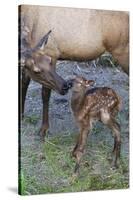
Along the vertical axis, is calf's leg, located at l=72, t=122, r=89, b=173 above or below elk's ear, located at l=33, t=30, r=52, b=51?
below

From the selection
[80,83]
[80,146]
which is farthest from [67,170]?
[80,83]

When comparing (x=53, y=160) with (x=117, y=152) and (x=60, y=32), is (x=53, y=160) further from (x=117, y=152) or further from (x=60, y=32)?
(x=60, y=32)

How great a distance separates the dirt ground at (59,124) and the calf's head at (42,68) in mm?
31

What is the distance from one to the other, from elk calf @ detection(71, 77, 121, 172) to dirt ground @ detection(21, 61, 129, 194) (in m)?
0.03

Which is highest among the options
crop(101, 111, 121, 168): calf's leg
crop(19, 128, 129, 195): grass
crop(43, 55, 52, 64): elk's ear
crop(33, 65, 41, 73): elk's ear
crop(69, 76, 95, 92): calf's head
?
crop(43, 55, 52, 64): elk's ear

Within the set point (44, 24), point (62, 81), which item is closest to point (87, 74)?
point (62, 81)

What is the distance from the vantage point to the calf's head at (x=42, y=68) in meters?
2.21

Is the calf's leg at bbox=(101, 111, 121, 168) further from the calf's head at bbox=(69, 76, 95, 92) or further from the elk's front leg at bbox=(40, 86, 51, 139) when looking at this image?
the elk's front leg at bbox=(40, 86, 51, 139)

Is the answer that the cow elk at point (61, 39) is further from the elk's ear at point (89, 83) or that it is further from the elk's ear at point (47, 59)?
the elk's ear at point (89, 83)

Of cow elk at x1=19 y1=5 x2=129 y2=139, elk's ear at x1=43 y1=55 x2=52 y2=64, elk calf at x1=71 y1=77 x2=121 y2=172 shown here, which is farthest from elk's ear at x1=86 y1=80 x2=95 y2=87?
elk's ear at x1=43 y1=55 x2=52 y2=64

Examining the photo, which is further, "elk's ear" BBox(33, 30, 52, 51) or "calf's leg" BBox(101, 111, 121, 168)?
"calf's leg" BBox(101, 111, 121, 168)

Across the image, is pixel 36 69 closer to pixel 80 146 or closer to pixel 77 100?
pixel 77 100

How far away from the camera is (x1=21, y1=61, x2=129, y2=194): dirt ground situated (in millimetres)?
2217

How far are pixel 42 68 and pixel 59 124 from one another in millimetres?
290
